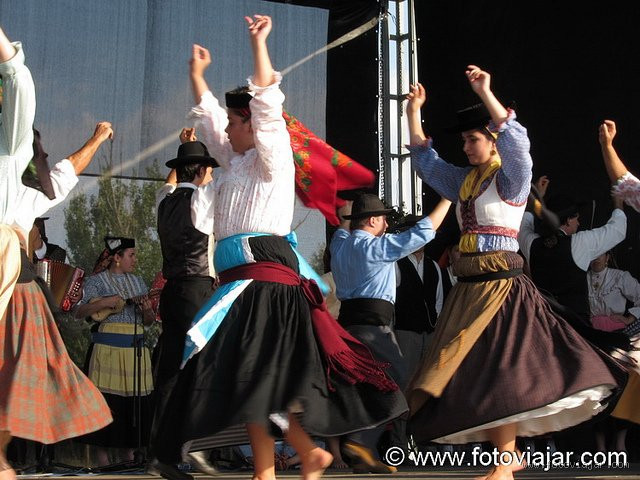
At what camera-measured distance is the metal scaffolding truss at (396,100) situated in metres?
8.48

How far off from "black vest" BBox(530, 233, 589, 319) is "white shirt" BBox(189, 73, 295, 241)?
9.12 ft

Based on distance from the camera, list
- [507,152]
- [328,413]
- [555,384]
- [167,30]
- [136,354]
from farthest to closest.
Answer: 1. [167,30]
2. [136,354]
3. [507,152]
4. [555,384]
5. [328,413]

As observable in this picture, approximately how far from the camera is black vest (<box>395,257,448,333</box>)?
21.2 ft

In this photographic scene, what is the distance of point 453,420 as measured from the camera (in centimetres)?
364

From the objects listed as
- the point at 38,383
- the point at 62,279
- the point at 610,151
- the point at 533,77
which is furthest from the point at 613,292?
the point at 38,383

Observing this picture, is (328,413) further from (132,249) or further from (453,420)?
(132,249)

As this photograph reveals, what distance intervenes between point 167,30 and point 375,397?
593 centimetres

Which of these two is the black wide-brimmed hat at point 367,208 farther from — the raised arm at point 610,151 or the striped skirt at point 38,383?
the striped skirt at point 38,383

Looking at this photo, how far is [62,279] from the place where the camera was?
592cm

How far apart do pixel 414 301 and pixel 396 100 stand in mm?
2685

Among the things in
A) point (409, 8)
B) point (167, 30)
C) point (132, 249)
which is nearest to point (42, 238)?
point (132, 249)

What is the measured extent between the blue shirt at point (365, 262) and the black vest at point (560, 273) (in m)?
0.91

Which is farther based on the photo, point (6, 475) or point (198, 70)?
point (198, 70)

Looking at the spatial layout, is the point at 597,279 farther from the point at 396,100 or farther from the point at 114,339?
the point at 114,339
